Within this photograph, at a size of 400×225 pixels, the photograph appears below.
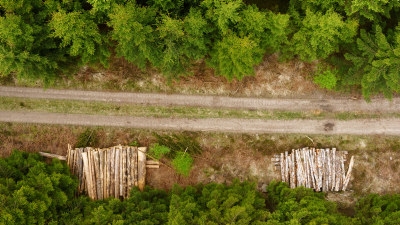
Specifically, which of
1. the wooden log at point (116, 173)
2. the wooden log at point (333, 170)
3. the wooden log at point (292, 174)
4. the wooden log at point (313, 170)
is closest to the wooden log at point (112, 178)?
the wooden log at point (116, 173)

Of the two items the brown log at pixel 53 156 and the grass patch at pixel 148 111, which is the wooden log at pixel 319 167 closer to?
the grass patch at pixel 148 111

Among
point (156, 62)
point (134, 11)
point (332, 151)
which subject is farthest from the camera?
point (332, 151)

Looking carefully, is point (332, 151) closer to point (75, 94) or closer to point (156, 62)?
point (156, 62)

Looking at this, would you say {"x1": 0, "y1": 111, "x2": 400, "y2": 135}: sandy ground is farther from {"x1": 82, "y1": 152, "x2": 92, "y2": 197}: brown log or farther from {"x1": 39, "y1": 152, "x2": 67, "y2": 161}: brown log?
{"x1": 82, "y1": 152, "x2": 92, "y2": 197}: brown log

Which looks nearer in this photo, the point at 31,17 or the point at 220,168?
the point at 31,17

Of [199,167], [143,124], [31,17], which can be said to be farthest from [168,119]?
[31,17]

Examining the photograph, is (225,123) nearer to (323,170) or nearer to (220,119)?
(220,119)
